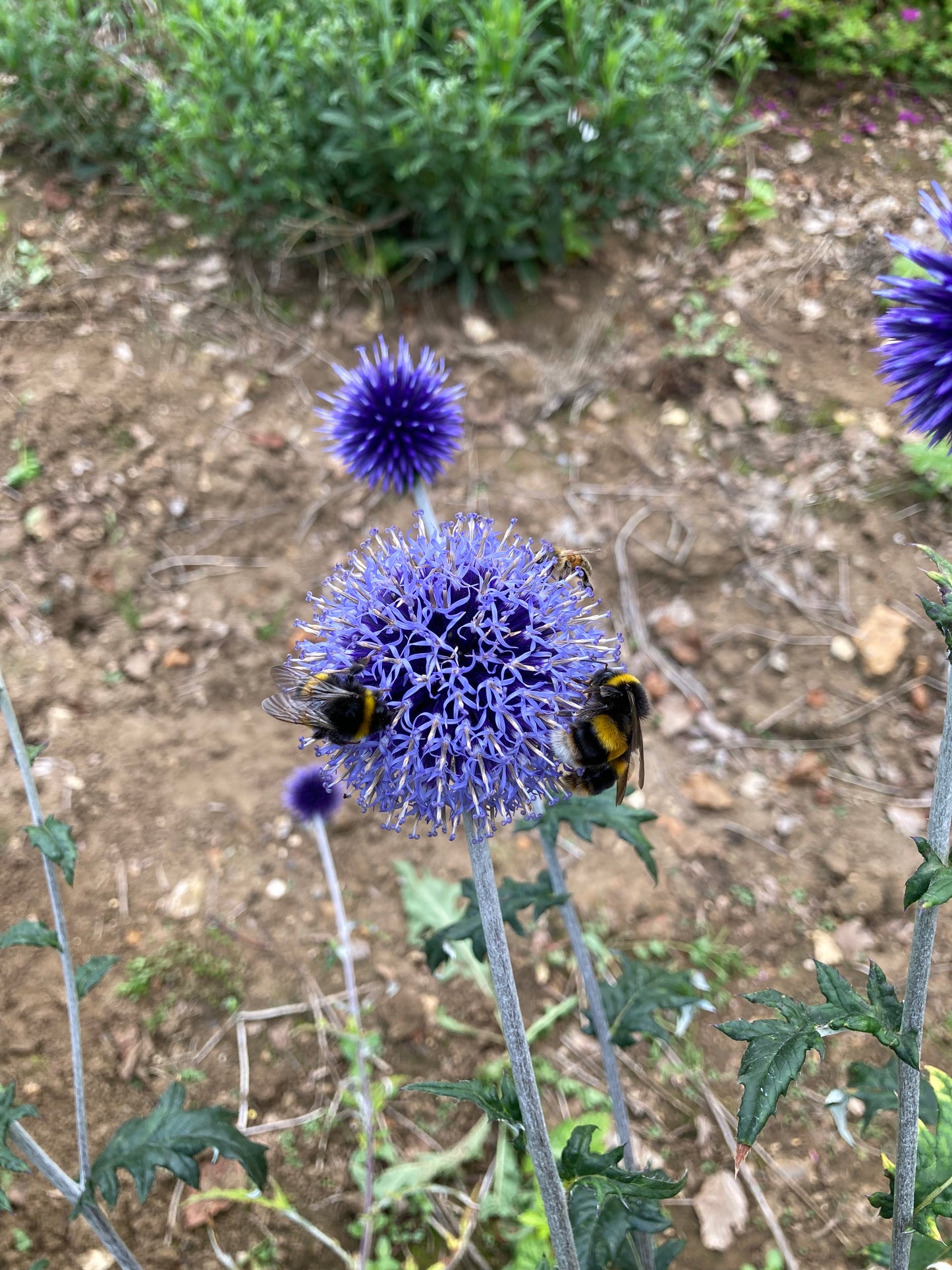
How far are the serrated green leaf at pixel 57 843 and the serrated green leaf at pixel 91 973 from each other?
1.10ft

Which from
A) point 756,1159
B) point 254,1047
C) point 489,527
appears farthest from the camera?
point 254,1047

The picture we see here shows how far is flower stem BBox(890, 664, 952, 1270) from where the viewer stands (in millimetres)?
1716

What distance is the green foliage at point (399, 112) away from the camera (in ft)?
13.9

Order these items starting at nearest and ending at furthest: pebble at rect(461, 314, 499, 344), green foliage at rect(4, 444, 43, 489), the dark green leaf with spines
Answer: the dark green leaf with spines → green foliage at rect(4, 444, 43, 489) → pebble at rect(461, 314, 499, 344)

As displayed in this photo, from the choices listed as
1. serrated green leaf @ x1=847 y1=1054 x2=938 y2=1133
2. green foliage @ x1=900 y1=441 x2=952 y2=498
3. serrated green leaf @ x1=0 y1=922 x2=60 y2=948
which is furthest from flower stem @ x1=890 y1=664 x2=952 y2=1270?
green foliage @ x1=900 y1=441 x2=952 y2=498

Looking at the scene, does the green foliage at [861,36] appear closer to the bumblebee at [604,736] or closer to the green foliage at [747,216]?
the green foliage at [747,216]

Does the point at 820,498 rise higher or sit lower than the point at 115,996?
higher

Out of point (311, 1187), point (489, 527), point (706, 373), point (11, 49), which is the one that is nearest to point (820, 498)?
point (706, 373)

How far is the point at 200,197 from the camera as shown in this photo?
17.1 feet

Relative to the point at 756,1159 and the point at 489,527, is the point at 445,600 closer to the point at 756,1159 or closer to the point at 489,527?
the point at 489,527

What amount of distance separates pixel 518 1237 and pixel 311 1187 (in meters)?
0.75

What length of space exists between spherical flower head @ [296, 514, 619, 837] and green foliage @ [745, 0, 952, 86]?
520 centimetres

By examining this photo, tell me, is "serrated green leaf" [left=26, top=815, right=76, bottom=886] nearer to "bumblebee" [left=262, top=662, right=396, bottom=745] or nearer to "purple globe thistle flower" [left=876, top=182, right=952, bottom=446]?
"bumblebee" [left=262, top=662, right=396, bottom=745]

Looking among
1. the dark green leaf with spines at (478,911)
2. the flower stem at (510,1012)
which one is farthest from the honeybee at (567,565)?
the dark green leaf with spines at (478,911)
